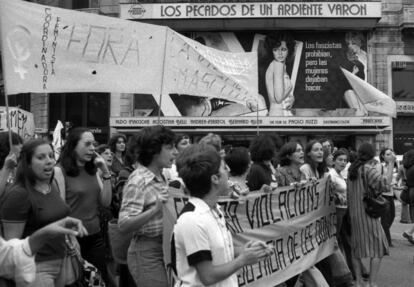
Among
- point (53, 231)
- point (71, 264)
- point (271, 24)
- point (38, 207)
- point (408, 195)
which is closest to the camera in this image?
point (53, 231)

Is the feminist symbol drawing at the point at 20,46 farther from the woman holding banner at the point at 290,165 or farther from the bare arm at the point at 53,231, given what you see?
the bare arm at the point at 53,231

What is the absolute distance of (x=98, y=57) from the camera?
19.4 ft

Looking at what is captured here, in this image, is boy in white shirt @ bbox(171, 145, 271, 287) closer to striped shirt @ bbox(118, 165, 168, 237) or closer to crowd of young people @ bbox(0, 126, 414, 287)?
crowd of young people @ bbox(0, 126, 414, 287)

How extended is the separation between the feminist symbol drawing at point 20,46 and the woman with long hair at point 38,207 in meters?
1.84

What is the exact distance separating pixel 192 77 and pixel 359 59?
16981 millimetres

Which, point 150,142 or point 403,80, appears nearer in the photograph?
point 150,142

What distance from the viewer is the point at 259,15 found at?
21.1m

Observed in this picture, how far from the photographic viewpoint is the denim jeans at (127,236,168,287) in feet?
12.0

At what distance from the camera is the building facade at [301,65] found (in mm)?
20859

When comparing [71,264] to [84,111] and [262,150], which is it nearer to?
[262,150]

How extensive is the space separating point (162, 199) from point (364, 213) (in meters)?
3.51

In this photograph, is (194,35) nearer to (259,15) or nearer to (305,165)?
(259,15)

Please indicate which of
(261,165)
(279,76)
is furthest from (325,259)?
(279,76)

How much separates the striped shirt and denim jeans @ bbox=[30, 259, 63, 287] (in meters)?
0.51
